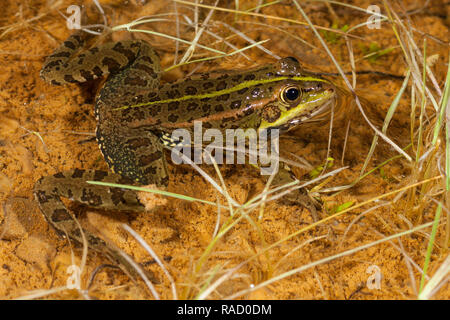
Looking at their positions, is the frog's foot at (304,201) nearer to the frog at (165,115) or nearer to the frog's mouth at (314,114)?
the frog at (165,115)

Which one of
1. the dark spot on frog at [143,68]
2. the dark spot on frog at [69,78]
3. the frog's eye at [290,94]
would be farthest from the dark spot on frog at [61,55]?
the frog's eye at [290,94]

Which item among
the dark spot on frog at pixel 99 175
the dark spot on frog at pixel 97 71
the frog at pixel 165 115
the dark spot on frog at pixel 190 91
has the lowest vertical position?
the dark spot on frog at pixel 99 175

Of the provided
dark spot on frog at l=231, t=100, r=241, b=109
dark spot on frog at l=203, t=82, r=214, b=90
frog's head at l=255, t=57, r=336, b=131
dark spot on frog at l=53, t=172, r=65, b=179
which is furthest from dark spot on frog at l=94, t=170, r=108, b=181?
frog's head at l=255, t=57, r=336, b=131

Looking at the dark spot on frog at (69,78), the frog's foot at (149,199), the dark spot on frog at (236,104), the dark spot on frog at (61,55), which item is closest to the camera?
the frog's foot at (149,199)

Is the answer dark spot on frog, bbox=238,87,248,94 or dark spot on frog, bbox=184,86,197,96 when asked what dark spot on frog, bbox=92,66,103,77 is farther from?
dark spot on frog, bbox=238,87,248,94

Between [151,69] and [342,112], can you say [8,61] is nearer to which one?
[151,69]

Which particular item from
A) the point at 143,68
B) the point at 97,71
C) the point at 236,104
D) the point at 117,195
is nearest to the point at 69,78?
the point at 97,71

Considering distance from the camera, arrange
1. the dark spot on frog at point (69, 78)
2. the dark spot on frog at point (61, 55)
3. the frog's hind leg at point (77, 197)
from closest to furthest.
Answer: the frog's hind leg at point (77, 197)
the dark spot on frog at point (69, 78)
the dark spot on frog at point (61, 55)

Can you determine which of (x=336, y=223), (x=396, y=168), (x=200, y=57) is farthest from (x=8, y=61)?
(x=396, y=168)
